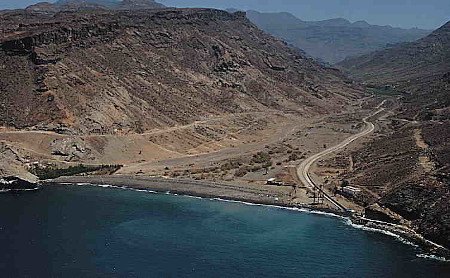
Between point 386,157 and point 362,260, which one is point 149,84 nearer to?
point 386,157

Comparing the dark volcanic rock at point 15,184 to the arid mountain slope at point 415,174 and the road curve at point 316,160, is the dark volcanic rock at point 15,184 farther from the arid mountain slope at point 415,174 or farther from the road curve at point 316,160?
the arid mountain slope at point 415,174

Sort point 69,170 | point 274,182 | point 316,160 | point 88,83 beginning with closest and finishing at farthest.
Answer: point 274,182, point 69,170, point 316,160, point 88,83

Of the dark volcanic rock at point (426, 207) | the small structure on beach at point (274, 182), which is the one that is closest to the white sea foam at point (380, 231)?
the dark volcanic rock at point (426, 207)

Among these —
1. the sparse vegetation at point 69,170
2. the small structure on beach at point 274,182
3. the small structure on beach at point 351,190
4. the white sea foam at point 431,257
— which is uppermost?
the sparse vegetation at point 69,170

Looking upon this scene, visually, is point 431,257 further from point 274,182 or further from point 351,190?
point 274,182

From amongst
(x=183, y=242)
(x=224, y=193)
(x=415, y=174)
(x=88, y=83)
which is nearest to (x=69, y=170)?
(x=224, y=193)

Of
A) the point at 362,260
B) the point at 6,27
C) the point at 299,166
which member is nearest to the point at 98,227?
the point at 362,260

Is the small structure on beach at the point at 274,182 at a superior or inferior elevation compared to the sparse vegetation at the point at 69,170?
inferior

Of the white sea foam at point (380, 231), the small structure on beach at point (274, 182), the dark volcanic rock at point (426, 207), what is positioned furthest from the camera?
the small structure on beach at point (274, 182)
